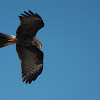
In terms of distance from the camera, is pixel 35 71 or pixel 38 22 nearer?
pixel 38 22

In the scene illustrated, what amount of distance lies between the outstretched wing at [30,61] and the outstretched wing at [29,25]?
763 mm

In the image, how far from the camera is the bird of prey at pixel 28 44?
8.48m

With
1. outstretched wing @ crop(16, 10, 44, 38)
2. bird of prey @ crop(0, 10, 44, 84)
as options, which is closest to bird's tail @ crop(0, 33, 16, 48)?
bird of prey @ crop(0, 10, 44, 84)

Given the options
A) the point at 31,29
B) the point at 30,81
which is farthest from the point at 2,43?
the point at 30,81

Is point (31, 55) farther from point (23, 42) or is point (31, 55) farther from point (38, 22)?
point (38, 22)

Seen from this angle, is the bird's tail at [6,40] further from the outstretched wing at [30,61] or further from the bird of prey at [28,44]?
the outstretched wing at [30,61]

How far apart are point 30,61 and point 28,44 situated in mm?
1022

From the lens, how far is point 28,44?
9125 mm

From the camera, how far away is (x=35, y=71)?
31.7ft

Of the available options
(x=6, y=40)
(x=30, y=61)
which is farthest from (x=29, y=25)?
(x=30, y=61)

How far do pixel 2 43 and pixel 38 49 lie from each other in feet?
5.30

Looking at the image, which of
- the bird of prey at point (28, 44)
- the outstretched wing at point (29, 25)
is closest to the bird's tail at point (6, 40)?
the bird of prey at point (28, 44)

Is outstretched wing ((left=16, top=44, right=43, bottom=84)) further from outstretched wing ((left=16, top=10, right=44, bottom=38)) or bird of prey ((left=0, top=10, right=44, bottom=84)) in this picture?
outstretched wing ((left=16, top=10, right=44, bottom=38))

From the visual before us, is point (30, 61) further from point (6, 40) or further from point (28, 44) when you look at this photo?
point (6, 40)
